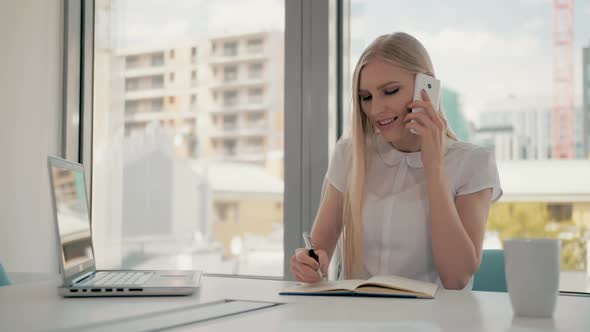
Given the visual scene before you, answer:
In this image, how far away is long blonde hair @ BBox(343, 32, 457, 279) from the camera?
6.32ft

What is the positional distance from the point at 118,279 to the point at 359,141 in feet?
2.87

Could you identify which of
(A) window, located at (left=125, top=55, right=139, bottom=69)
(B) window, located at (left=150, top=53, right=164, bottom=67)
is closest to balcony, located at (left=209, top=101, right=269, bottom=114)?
(B) window, located at (left=150, top=53, right=164, bottom=67)

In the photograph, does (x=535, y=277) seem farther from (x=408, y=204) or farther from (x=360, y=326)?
(x=408, y=204)

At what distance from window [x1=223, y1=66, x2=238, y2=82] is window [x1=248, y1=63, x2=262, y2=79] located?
0.07 m

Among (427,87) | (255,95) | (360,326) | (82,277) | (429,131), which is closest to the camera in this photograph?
(360,326)

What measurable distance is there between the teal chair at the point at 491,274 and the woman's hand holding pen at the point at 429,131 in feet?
1.11

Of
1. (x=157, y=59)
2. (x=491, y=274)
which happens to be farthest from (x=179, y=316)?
(x=157, y=59)

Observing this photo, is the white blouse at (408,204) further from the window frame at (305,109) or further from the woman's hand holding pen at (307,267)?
the window frame at (305,109)

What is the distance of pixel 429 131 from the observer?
1828 millimetres

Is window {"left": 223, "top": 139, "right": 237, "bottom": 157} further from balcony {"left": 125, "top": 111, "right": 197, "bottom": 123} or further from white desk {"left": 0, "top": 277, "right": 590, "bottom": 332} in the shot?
white desk {"left": 0, "top": 277, "right": 590, "bottom": 332}

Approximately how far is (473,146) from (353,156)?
36 cm

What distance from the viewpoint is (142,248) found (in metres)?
3.04

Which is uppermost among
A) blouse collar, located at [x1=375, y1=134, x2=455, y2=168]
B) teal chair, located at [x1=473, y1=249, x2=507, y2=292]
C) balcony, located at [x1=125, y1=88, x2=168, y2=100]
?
balcony, located at [x1=125, y1=88, x2=168, y2=100]

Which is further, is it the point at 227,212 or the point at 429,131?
the point at 227,212
